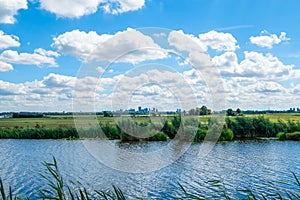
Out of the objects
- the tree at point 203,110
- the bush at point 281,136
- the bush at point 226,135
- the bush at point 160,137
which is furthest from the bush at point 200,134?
the tree at point 203,110

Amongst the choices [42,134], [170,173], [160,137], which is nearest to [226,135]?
[160,137]

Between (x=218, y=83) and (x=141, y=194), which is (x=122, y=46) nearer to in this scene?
(x=218, y=83)

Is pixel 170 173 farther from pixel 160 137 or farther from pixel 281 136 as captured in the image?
pixel 281 136

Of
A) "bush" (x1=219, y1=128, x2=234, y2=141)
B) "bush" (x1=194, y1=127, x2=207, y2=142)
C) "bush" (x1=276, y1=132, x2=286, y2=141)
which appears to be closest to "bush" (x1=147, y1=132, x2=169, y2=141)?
"bush" (x1=194, y1=127, x2=207, y2=142)

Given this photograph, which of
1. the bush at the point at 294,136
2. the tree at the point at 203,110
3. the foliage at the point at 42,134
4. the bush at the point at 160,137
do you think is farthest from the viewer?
the foliage at the point at 42,134

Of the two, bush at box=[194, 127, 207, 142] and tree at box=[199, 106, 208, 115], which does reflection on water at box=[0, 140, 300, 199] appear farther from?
bush at box=[194, 127, 207, 142]

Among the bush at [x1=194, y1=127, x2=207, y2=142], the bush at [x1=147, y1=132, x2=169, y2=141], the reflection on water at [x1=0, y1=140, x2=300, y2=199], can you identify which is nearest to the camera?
the reflection on water at [x1=0, y1=140, x2=300, y2=199]

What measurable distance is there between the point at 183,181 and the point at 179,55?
6.75 meters

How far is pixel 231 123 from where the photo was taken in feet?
123

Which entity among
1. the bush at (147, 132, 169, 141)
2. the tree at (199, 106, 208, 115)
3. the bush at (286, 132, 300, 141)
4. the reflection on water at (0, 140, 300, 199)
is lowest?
the reflection on water at (0, 140, 300, 199)

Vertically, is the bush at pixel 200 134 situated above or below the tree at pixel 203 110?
below

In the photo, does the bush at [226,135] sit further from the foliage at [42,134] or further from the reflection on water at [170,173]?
the foliage at [42,134]

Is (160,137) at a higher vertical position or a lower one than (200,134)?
lower

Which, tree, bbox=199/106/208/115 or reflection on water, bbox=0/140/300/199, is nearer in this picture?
tree, bbox=199/106/208/115
